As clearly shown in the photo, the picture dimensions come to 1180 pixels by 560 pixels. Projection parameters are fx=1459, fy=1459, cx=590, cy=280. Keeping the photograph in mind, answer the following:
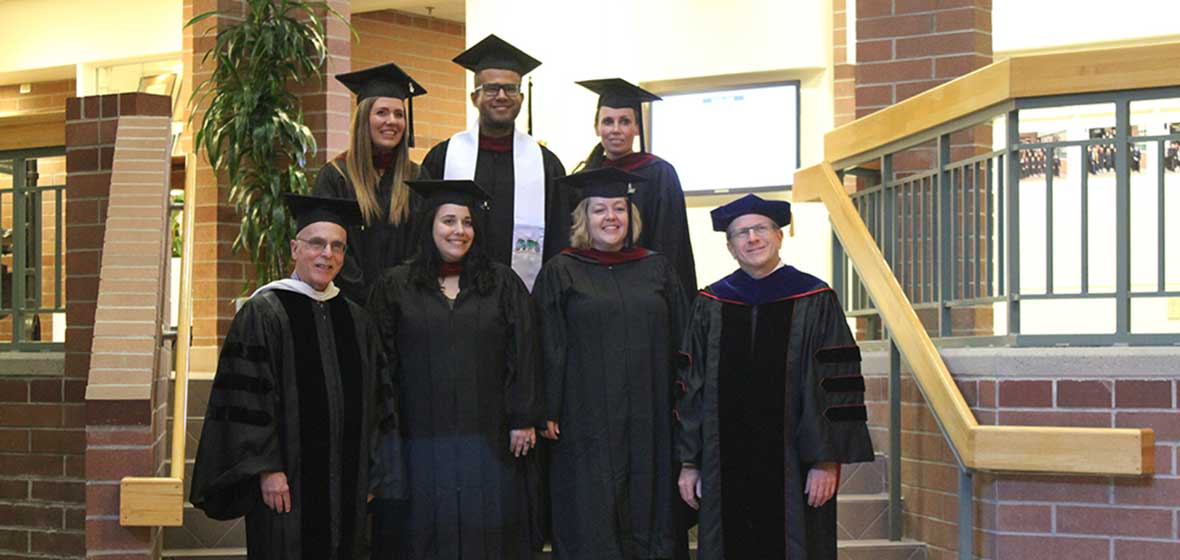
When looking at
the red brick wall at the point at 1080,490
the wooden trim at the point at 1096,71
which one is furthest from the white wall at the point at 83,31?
the red brick wall at the point at 1080,490

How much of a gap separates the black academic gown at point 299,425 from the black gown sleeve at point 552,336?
0.50 meters

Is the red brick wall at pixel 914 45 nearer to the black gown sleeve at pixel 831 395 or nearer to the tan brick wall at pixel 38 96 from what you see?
the black gown sleeve at pixel 831 395

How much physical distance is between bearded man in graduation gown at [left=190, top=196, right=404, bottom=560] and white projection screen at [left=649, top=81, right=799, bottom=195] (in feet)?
16.8

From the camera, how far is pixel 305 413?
4504 mm

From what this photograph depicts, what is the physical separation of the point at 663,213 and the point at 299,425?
1.52 metres

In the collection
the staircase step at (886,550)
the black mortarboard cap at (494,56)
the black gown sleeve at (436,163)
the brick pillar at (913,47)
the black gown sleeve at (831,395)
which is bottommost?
the staircase step at (886,550)

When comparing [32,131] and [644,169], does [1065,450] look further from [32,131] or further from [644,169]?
[32,131]

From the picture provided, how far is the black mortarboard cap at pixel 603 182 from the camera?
4.74 m

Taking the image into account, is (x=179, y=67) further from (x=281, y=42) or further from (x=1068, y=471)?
(x=1068, y=471)

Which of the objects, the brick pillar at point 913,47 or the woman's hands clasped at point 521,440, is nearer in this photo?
the woman's hands clasped at point 521,440

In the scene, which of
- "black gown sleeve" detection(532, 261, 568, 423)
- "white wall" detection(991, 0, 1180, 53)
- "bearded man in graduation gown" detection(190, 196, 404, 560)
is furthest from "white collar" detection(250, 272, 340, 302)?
"white wall" detection(991, 0, 1180, 53)

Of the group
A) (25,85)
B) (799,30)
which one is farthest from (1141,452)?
(25,85)

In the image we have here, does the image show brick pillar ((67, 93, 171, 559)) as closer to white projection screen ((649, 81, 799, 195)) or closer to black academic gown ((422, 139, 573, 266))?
black academic gown ((422, 139, 573, 266))

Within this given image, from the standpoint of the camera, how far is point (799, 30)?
364 inches
